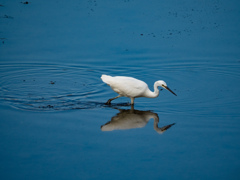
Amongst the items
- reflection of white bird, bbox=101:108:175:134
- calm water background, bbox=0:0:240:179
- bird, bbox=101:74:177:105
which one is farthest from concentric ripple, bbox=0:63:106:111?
reflection of white bird, bbox=101:108:175:134

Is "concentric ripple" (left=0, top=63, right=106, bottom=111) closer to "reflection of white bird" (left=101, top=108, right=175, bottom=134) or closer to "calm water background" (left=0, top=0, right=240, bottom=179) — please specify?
"calm water background" (left=0, top=0, right=240, bottom=179)

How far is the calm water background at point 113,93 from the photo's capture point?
9094mm

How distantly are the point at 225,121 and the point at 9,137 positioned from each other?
612 cm

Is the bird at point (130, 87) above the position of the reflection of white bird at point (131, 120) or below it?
above

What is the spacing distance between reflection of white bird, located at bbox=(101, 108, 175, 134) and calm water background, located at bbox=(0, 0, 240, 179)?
0.10 ft

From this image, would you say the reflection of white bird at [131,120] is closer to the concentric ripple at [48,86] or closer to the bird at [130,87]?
the bird at [130,87]

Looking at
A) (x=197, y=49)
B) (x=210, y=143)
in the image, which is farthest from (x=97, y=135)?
(x=197, y=49)

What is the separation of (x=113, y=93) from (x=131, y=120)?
2241 millimetres

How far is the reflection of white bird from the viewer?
1086 centimetres

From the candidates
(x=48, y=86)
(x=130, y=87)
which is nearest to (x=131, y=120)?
(x=130, y=87)

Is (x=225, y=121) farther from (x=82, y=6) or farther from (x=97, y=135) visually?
(x=82, y=6)

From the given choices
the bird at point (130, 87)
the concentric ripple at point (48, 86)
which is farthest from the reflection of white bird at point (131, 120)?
the concentric ripple at point (48, 86)

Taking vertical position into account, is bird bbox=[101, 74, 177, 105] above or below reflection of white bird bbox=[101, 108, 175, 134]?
above

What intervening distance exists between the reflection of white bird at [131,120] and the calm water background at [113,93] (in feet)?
0.10
